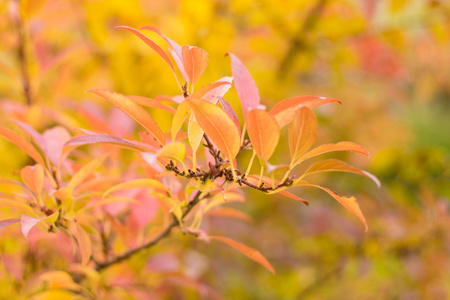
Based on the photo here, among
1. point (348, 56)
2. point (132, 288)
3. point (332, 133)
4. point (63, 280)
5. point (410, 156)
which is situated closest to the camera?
point (63, 280)

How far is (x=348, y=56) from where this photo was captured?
1.28 m

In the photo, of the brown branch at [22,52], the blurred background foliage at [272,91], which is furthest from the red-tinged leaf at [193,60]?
the brown branch at [22,52]

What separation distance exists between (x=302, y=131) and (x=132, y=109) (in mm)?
192

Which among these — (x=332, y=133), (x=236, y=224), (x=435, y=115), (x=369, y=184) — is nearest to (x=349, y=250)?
(x=369, y=184)

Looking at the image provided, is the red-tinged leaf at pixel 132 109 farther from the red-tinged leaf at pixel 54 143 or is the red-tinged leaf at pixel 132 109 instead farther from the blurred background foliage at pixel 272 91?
the blurred background foliage at pixel 272 91

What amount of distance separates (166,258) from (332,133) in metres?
1.07

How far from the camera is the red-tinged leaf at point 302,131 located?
0.42 meters

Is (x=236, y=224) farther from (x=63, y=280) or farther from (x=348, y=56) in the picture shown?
(x=63, y=280)

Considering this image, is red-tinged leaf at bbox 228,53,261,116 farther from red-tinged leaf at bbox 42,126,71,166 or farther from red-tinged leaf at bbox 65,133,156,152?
red-tinged leaf at bbox 42,126,71,166

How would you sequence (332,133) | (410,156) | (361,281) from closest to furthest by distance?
(410,156) → (361,281) → (332,133)

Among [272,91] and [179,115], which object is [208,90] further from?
[272,91]

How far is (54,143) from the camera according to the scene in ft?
2.08

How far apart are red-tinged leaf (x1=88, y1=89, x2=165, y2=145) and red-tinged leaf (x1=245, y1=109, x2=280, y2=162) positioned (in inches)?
4.6

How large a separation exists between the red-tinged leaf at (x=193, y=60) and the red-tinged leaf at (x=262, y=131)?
90mm
